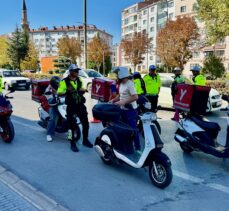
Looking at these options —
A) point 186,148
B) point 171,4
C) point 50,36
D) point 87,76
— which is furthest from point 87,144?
point 50,36

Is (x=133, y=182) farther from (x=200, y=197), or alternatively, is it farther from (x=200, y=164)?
(x=200, y=164)

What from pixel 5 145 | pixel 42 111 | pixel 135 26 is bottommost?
pixel 5 145

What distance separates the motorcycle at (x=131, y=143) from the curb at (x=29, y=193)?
1330 millimetres

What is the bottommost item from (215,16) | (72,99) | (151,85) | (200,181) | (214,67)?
(200,181)

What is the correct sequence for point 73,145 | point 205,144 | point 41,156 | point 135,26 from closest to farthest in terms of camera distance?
point 205,144 → point 41,156 → point 73,145 → point 135,26

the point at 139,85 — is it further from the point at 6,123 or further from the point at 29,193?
the point at 29,193

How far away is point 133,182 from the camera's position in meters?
4.34

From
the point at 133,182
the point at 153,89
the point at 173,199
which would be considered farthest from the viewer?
the point at 153,89

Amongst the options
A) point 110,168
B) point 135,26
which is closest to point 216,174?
point 110,168

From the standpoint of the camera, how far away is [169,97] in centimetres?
1147

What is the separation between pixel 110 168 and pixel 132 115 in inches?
37.5

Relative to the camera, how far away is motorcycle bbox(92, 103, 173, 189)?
4.12 m

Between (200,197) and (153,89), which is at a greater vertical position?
(153,89)

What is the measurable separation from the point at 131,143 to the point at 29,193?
1.73m
